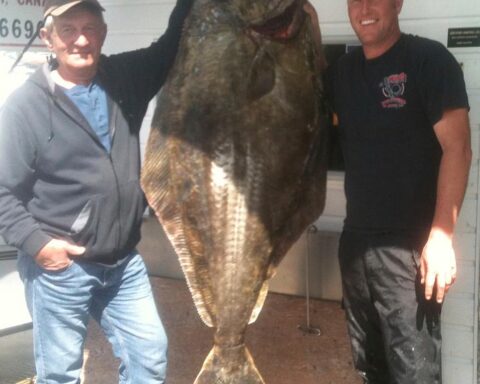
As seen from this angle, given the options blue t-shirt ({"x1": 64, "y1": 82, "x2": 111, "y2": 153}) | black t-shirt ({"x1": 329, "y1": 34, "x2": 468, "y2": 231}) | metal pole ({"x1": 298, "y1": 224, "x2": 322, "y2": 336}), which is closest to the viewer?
black t-shirt ({"x1": 329, "y1": 34, "x2": 468, "y2": 231})

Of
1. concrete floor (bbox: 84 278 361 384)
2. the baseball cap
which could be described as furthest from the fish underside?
concrete floor (bbox: 84 278 361 384)

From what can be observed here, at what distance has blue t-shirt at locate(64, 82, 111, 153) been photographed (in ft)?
10.9

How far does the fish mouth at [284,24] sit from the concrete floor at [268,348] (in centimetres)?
258

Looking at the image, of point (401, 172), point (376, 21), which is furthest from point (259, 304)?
point (376, 21)

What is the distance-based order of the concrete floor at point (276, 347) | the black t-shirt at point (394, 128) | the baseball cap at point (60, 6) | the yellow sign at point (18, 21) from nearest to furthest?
the black t-shirt at point (394, 128) < the baseball cap at point (60, 6) < the concrete floor at point (276, 347) < the yellow sign at point (18, 21)

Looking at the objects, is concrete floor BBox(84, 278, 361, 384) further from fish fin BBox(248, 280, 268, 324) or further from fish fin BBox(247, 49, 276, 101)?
fish fin BBox(247, 49, 276, 101)

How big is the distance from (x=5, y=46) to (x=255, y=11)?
2979 millimetres

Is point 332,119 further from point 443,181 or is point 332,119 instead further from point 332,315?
point 332,315

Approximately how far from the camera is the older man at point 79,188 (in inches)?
127

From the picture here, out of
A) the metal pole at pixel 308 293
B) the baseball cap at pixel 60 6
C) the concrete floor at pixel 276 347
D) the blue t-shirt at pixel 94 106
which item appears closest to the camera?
the baseball cap at pixel 60 6

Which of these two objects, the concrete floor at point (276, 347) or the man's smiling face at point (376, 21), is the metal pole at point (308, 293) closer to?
the concrete floor at point (276, 347)

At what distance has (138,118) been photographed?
11.5 feet

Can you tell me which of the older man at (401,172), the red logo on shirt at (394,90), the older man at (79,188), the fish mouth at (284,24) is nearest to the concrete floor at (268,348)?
the older man at (79,188)

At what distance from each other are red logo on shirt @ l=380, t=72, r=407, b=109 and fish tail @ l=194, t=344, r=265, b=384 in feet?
4.20
